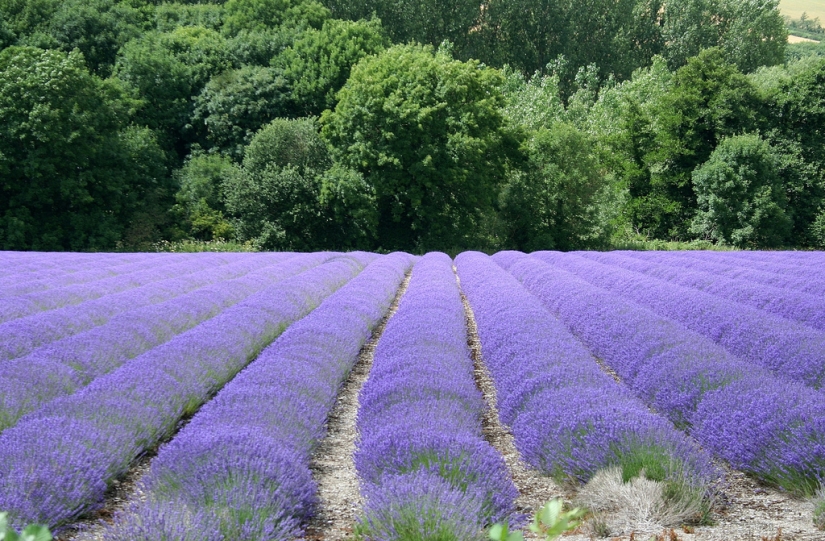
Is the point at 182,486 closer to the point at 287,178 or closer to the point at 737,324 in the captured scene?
the point at 737,324

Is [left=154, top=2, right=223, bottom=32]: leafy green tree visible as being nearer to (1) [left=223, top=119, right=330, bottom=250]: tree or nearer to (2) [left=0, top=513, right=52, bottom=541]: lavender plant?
(1) [left=223, top=119, right=330, bottom=250]: tree

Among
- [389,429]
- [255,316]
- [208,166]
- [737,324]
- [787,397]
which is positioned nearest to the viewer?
[389,429]

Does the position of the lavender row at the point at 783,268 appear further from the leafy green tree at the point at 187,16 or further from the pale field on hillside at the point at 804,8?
the pale field on hillside at the point at 804,8

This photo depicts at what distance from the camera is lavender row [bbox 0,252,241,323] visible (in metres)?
8.27

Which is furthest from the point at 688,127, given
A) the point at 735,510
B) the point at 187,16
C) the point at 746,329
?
the point at 735,510

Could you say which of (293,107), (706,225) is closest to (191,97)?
(293,107)

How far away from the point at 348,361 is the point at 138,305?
374 centimetres

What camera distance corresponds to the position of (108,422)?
4.11m

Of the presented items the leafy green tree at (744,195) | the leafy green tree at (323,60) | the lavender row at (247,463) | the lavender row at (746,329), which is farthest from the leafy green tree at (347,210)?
the lavender row at (247,463)

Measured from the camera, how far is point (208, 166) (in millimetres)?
29016

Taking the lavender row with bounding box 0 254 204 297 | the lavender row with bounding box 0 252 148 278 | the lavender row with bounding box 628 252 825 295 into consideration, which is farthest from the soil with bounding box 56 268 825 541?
the lavender row with bounding box 0 252 148 278

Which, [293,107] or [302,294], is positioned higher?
[293,107]

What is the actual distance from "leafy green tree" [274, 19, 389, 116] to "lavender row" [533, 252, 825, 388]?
74.7 feet

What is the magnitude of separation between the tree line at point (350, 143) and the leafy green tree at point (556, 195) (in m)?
0.08
